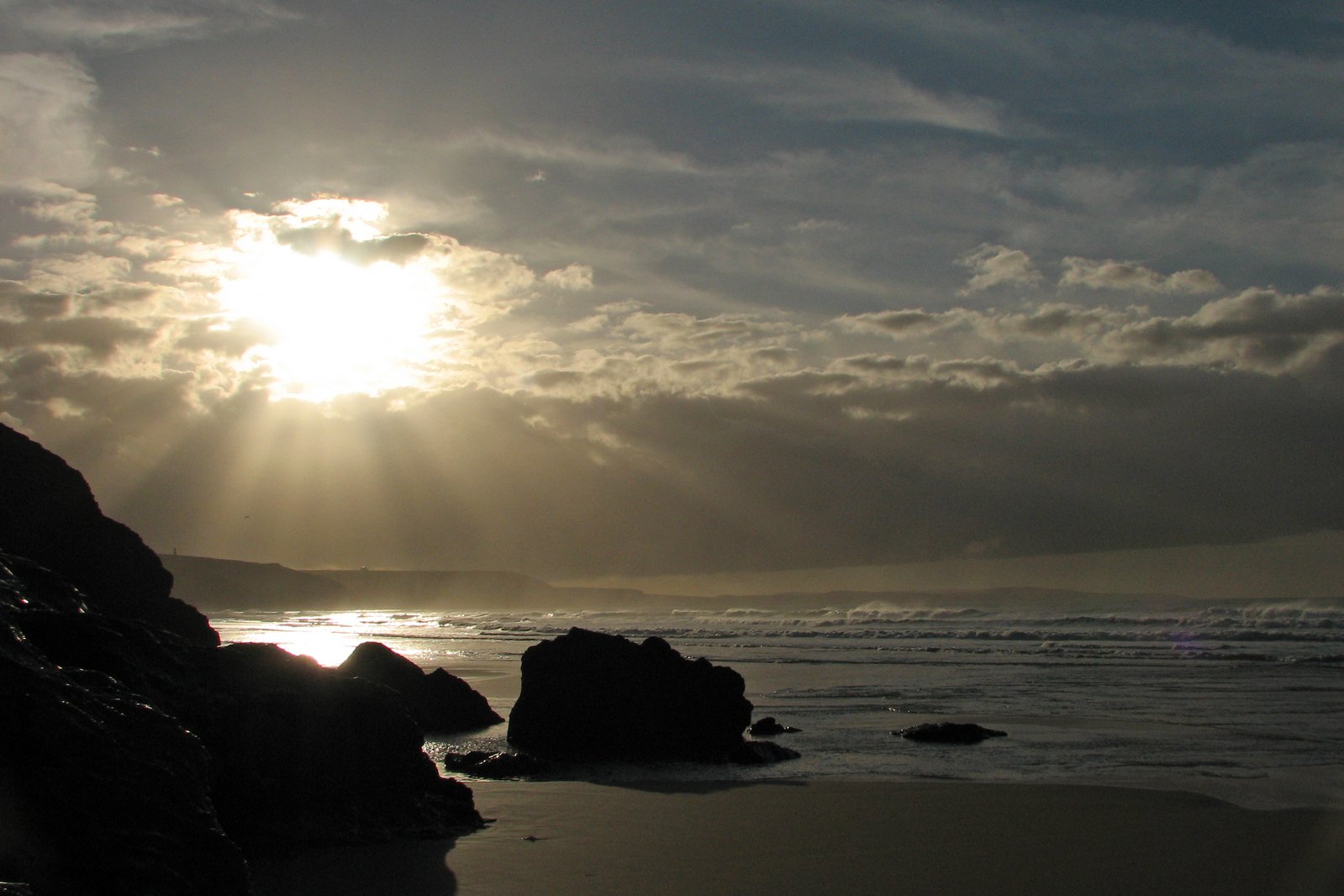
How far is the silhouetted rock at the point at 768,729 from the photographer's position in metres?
17.7

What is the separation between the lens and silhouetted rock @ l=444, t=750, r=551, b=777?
13.7m

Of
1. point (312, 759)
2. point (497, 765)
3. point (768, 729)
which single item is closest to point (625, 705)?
point (497, 765)

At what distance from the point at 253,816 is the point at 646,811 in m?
4.11

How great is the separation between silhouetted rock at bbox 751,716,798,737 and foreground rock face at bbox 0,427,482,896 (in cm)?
788

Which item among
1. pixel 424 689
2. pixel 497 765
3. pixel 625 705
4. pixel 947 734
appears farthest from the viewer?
pixel 424 689

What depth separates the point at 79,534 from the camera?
18516 mm

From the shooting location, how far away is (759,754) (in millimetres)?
14820

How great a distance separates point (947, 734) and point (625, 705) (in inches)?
201

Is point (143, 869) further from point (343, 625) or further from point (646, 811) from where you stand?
point (343, 625)

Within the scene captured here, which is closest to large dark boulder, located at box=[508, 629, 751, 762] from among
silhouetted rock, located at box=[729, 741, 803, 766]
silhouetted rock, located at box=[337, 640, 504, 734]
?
silhouetted rock, located at box=[729, 741, 803, 766]

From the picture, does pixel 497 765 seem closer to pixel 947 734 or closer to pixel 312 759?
pixel 312 759

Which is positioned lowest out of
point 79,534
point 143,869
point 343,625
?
point 343,625

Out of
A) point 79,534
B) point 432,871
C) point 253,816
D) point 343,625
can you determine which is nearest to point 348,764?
point 253,816

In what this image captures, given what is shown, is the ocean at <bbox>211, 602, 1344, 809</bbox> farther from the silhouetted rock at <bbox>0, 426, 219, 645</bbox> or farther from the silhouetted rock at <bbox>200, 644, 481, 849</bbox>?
the silhouetted rock at <bbox>0, 426, 219, 645</bbox>
